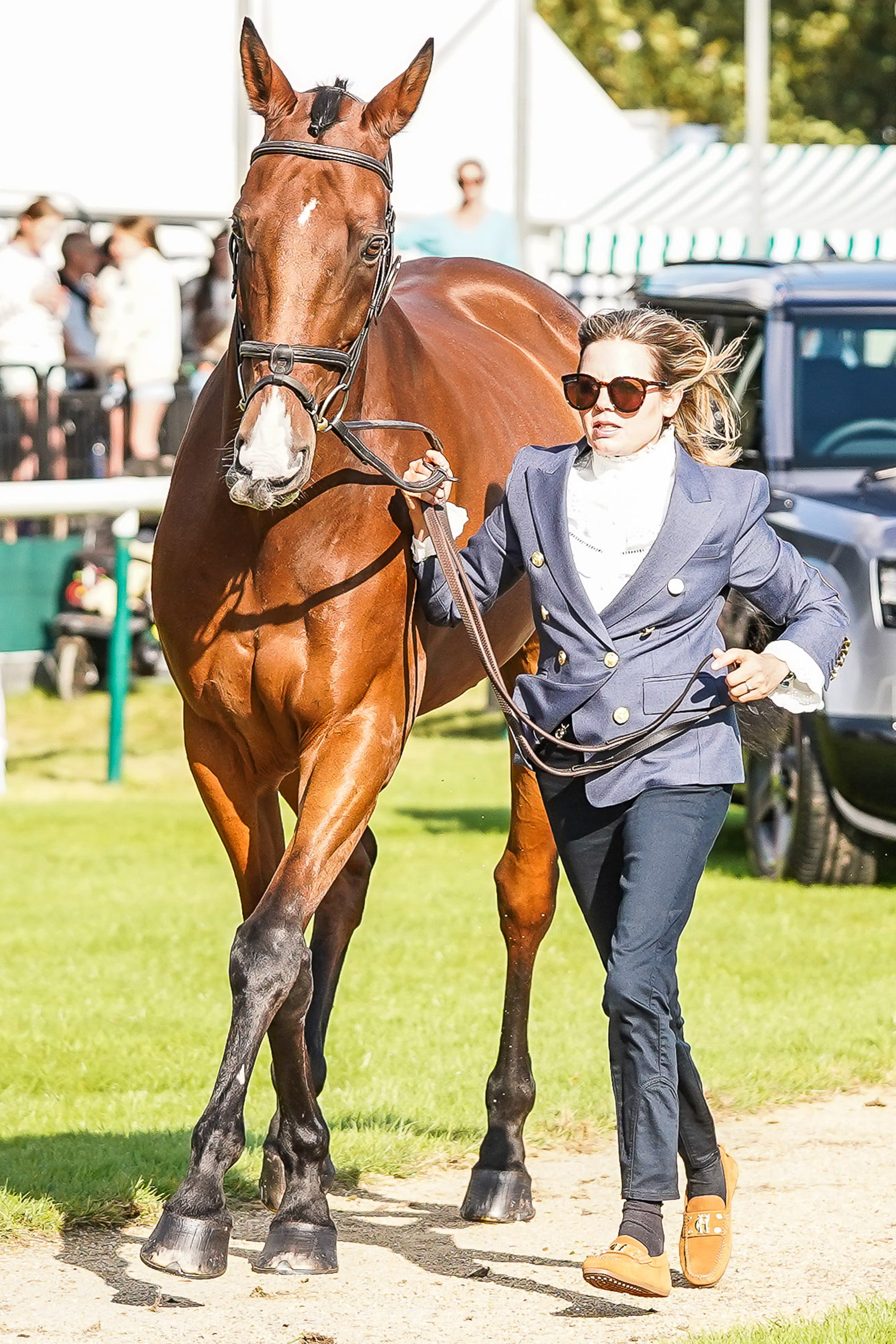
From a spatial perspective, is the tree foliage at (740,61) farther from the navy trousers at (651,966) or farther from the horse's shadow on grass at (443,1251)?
the navy trousers at (651,966)

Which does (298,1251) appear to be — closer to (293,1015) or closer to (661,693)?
(293,1015)

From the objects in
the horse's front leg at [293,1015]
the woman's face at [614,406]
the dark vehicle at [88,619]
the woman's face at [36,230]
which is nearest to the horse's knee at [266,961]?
the horse's front leg at [293,1015]

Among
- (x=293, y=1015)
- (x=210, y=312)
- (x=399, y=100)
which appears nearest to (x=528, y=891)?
(x=293, y=1015)

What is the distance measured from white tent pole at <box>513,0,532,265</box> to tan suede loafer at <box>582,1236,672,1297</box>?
12.9 metres

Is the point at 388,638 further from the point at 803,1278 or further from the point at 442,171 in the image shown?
the point at 442,171

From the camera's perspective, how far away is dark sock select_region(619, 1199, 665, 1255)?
4531mm

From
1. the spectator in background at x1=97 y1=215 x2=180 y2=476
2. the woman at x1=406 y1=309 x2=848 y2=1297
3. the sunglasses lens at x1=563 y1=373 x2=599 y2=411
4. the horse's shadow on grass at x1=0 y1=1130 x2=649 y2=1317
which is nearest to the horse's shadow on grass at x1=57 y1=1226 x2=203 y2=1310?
the horse's shadow on grass at x1=0 y1=1130 x2=649 y2=1317

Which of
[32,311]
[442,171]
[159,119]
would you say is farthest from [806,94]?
[32,311]

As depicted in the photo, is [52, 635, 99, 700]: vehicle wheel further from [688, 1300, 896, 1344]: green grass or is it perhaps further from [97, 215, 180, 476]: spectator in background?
[688, 1300, 896, 1344]: green grass

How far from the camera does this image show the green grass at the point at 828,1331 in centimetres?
443

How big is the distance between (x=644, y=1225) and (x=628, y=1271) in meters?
0.13

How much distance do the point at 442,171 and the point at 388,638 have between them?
51.9ft

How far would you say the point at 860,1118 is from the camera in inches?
255

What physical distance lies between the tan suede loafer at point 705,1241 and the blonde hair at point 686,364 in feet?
5.34
